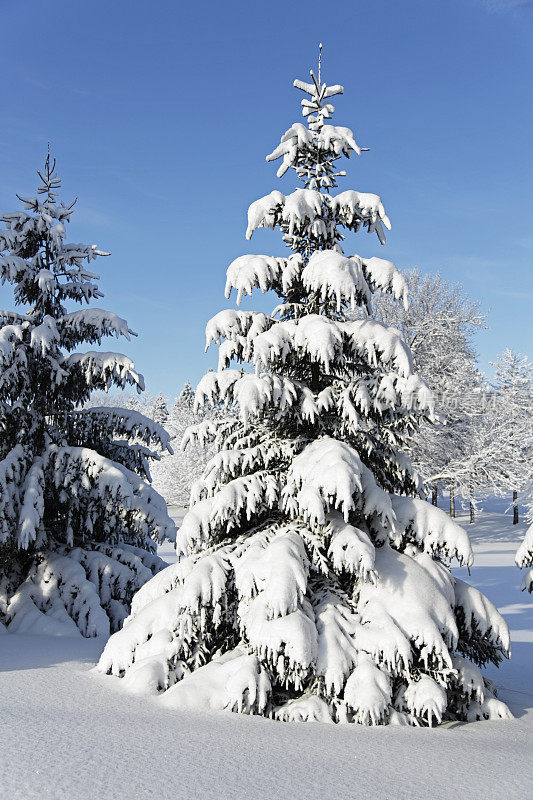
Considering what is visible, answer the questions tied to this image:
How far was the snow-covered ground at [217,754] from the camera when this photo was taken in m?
4.19

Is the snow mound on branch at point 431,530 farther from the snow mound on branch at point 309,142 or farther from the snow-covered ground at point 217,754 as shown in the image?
the snow mound on branch at point 309,142

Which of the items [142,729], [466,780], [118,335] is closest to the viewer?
[466,780]

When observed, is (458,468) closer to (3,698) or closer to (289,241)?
(289,241)

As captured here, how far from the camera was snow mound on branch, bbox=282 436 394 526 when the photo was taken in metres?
6.15

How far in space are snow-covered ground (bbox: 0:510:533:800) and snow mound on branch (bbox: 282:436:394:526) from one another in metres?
2.05

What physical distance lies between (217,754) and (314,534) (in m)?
2.66

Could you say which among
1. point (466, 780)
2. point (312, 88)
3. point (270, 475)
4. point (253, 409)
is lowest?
point (466, 780)

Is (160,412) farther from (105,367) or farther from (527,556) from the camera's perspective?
(527,556)

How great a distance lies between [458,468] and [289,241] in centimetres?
1738

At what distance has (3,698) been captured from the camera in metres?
6.08

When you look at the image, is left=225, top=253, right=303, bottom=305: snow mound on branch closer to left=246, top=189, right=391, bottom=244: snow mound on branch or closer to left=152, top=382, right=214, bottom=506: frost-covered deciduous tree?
left=246, top=189, right=391, bottom=244: snow mound on branch

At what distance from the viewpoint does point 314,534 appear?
695cm

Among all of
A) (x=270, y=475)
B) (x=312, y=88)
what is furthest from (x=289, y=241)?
(x=270, y=475)

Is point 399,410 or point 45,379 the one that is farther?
point 45,379
